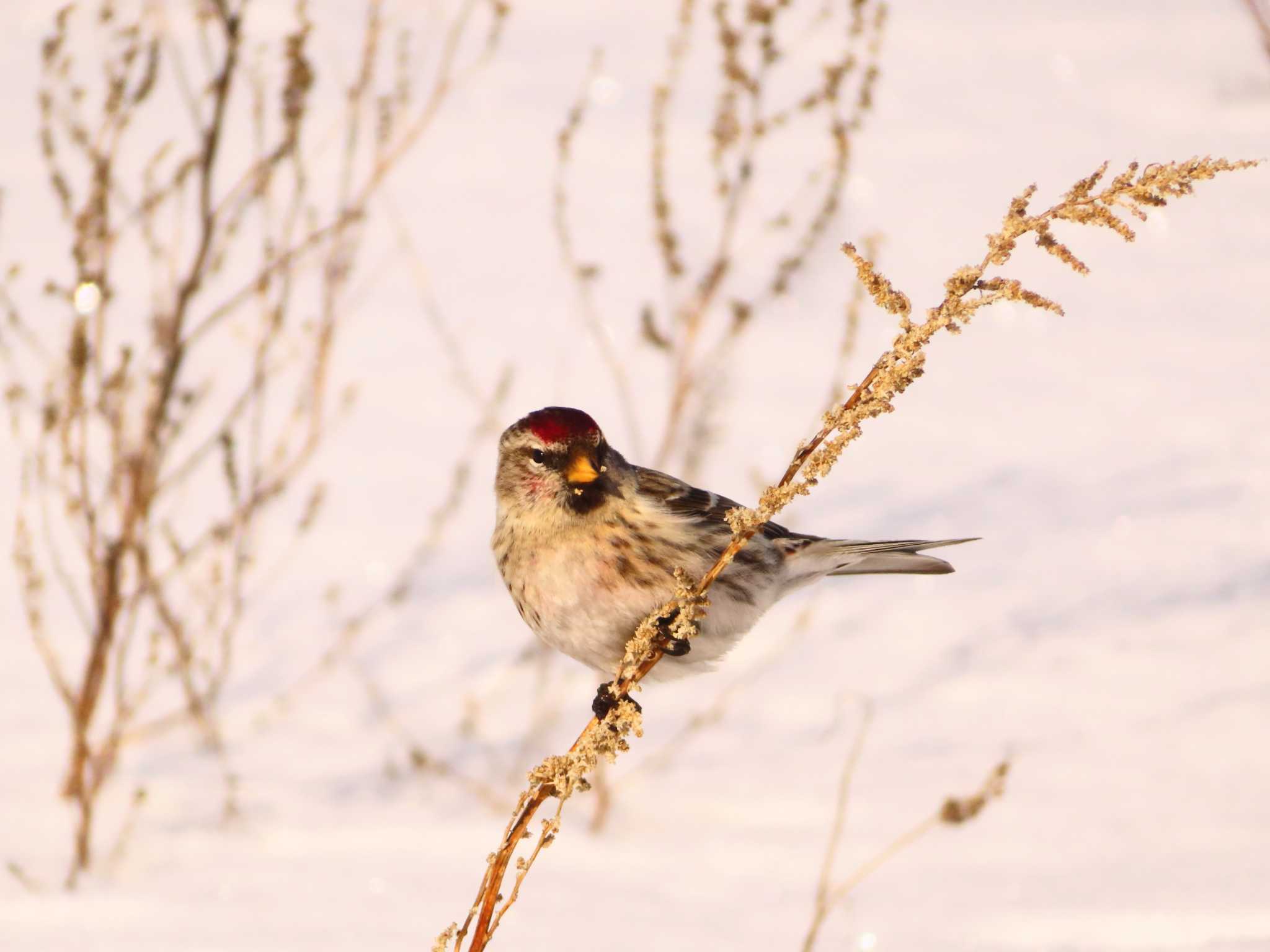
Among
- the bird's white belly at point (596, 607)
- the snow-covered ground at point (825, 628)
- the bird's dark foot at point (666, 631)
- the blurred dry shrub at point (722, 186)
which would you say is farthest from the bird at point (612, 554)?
the snow-covered ground at point (825, 628)

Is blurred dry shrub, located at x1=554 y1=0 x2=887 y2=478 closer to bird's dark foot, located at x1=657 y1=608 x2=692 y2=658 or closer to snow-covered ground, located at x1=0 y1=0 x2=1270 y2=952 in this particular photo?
snow-covered ground, located at x1=0 y1=0 x2=1270 y2=952

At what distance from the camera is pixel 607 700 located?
179 cm

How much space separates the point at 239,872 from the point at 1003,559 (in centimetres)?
280

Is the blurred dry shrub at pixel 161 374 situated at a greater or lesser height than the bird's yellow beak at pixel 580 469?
greater

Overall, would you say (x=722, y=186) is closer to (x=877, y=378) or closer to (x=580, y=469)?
(x=580, y=469)

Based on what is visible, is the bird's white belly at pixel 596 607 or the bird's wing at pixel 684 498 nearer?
the bird's white belly at pixel 596 607

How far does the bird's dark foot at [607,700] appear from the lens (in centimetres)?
154

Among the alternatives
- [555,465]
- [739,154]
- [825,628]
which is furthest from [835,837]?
[825,628]

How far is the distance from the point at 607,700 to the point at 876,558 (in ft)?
1.86

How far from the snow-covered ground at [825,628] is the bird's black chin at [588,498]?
1665 millimetres

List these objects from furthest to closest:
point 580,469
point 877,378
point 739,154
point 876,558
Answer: point 739,154 < point 876,558 < point 580,469 < point 877,378

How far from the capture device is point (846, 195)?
6.54 metres

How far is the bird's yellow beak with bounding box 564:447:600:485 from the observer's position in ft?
5.65

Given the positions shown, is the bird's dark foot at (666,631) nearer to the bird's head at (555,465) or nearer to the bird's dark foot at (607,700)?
the bird's dark foot at (607,700)
